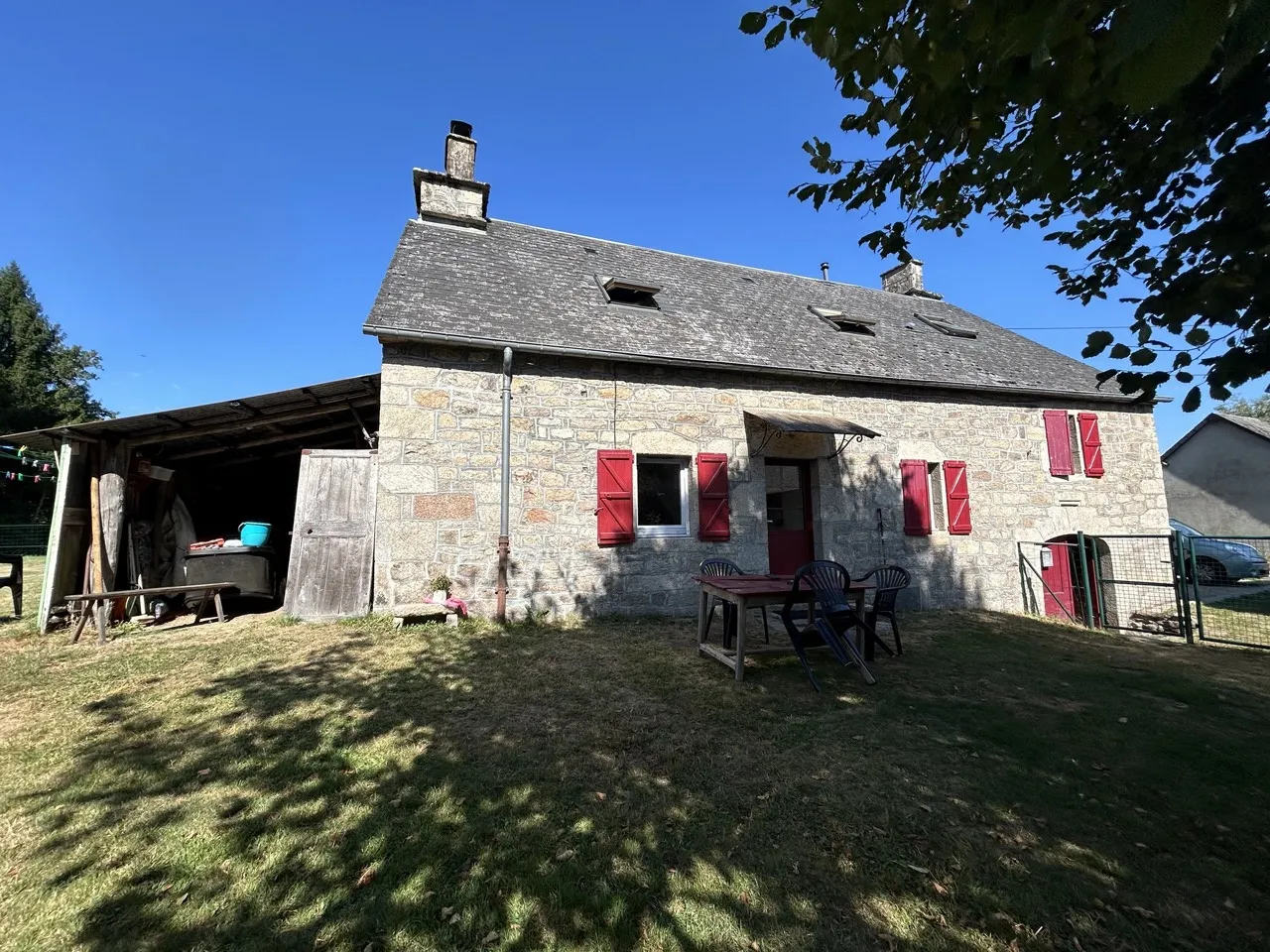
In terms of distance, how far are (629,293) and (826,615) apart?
21.0ft

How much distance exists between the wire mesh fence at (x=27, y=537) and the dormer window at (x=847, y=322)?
22.5 metres

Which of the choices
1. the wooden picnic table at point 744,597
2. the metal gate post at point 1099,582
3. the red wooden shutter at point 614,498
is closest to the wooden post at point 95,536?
the red wooden shutter at point 614,498

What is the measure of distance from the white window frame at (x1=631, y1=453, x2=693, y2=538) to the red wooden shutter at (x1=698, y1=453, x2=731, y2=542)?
0.22 m

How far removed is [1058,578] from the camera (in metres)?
9.59

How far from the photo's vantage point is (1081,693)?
179 inches

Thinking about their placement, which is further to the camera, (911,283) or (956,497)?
(911,283)

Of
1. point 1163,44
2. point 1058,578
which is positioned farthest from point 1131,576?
point 1163,44

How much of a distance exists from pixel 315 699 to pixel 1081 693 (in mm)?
6214

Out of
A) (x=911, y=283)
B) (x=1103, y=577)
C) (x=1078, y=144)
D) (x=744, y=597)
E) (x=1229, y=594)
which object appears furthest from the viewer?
(x=911, y=283)

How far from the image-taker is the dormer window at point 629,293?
8633mm

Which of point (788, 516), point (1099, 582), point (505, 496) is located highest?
point (505, 496)

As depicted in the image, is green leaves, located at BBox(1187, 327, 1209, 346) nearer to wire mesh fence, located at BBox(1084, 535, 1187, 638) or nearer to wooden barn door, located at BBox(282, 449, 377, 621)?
wooden barn door, located at BBox(282, 449, 377, 621)

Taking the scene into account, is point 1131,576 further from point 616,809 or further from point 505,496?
point 616,809

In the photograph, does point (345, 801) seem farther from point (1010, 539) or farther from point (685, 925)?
point (1010, 539)
